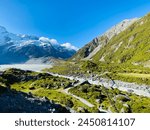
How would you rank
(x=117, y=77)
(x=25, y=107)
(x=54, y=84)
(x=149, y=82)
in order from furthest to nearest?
1. (x=117, y=77)
2. (x=149, y=82)
3. (x=54, y=84)
4. (x=25, y=107)

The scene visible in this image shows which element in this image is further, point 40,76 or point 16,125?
point 40,76

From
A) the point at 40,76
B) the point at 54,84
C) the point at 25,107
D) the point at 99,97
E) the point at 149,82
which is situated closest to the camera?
the point at 25,107

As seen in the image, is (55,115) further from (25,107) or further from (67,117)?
(25,107)

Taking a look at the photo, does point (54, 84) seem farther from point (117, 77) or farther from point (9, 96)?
point (9, 96)

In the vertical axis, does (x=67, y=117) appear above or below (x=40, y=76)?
below

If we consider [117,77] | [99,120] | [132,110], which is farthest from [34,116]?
[117,77]

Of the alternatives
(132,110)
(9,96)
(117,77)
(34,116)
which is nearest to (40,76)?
(117,77)

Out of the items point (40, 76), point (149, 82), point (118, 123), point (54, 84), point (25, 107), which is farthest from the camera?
point (40, 76)

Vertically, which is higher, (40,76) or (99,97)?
(40,76)

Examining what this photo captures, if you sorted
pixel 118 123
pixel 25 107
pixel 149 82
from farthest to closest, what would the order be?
pixel 149 82
pixel 25 107
pixel 118 123
